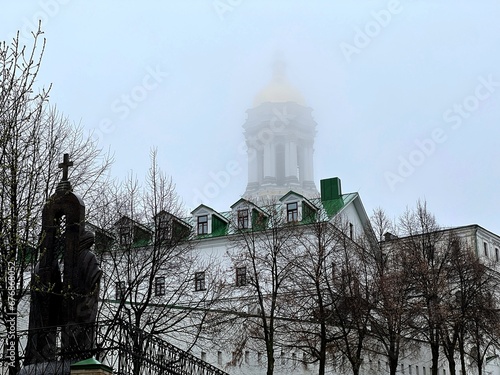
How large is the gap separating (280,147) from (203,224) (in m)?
39.8

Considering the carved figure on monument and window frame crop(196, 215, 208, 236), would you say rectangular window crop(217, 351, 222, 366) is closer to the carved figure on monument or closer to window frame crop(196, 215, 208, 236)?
window frame crop(196, 215, 208, 236)

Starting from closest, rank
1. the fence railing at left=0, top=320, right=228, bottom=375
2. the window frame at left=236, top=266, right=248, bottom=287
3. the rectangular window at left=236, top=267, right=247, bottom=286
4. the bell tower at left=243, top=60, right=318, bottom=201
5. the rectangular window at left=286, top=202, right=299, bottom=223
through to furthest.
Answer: the fence railing at left=0, top=320, right=228, bottom=375 → the window frame at left=236, top=266, right=248, bottom=287 → the rectangular window at left=236, top=267, right=247, bottom=286 → the rectangular window at left=286, top=202, right=299, bottom=223 → the bell tower at left=243, top=60, right=318, bottom=201

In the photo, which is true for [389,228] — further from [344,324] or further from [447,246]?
[344,324]

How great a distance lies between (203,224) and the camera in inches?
2003

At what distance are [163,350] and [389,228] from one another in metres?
24.2

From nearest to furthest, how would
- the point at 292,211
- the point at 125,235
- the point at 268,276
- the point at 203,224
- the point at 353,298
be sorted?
the point at 125,235, the point at 353,298, the point at 268,276, the point at 292,211, the point at 203,224

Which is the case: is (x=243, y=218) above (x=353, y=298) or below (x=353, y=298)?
above

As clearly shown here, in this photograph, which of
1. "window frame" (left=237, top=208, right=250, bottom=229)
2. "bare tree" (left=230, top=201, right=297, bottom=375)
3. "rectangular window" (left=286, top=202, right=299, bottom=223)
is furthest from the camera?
"window frame" (left=237, top=208, right=250, bottom=229)

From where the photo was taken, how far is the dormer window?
5075 cm

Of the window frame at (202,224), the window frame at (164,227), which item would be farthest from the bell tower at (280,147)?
the window frame at (164,227)

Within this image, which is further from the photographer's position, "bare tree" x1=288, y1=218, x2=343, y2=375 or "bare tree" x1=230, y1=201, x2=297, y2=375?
"bare tree" x1=230, y1=201, x2=297, y2=375

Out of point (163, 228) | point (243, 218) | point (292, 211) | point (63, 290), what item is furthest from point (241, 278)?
point (63, 290)

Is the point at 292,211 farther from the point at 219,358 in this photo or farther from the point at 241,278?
the point at 219,358

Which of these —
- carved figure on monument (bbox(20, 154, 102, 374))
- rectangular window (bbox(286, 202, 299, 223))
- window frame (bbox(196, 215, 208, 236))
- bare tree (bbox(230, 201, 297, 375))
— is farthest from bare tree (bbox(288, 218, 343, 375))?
carved figure on monument (bbox(20, 154, 102, 374))
